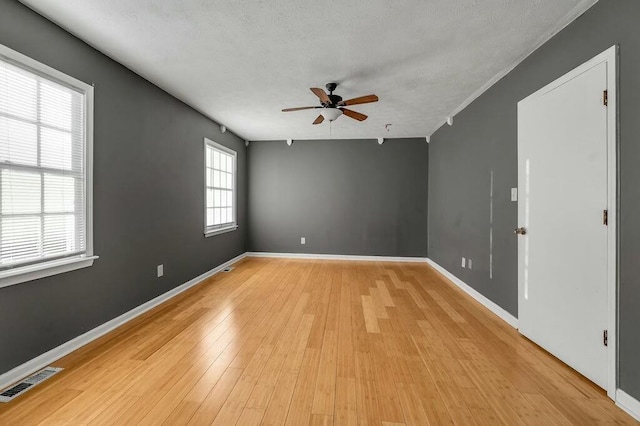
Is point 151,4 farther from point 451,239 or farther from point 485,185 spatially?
point 451,239

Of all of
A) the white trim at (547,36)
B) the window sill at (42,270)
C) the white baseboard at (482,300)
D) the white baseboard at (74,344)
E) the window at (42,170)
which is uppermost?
the white trim at (547,36)

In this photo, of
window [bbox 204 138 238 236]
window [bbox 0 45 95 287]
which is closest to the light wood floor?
window [bbox 0 45 95 287]

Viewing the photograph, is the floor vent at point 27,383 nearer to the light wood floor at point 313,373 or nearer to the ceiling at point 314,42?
the light wood floor at point 313,373

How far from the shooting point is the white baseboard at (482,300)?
282cm

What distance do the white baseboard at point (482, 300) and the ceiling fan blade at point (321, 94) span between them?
2.82 metres

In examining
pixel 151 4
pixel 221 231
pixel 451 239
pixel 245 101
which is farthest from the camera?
pixel 221 231

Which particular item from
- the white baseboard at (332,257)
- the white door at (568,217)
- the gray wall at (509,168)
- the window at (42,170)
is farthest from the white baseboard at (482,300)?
the window at (42,170)

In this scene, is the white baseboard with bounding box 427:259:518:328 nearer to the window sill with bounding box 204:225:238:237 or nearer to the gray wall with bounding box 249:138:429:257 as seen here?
the gray wall with bounding box 249:138:429:257

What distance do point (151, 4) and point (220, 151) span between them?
128 inches

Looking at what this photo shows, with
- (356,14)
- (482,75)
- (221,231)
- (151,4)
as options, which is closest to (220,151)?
(221,231)

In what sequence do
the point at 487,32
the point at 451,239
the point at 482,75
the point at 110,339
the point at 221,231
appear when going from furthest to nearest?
the point at 221,231 < the point at 451,239 < the point at 482,75 < the point at 110,339 < the point at 487,32

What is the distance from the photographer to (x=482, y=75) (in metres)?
3.08

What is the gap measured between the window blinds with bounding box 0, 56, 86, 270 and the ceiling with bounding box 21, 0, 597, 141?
572mm

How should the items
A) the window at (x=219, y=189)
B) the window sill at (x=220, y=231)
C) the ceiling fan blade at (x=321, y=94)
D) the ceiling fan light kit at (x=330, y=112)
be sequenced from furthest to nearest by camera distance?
the window at (x=219, y=189) → the window sill at (x=220, y=231) → the ceiling fan light kit at (x=330, y=112) → the ceiling fan blade at (x=321, y=94)
